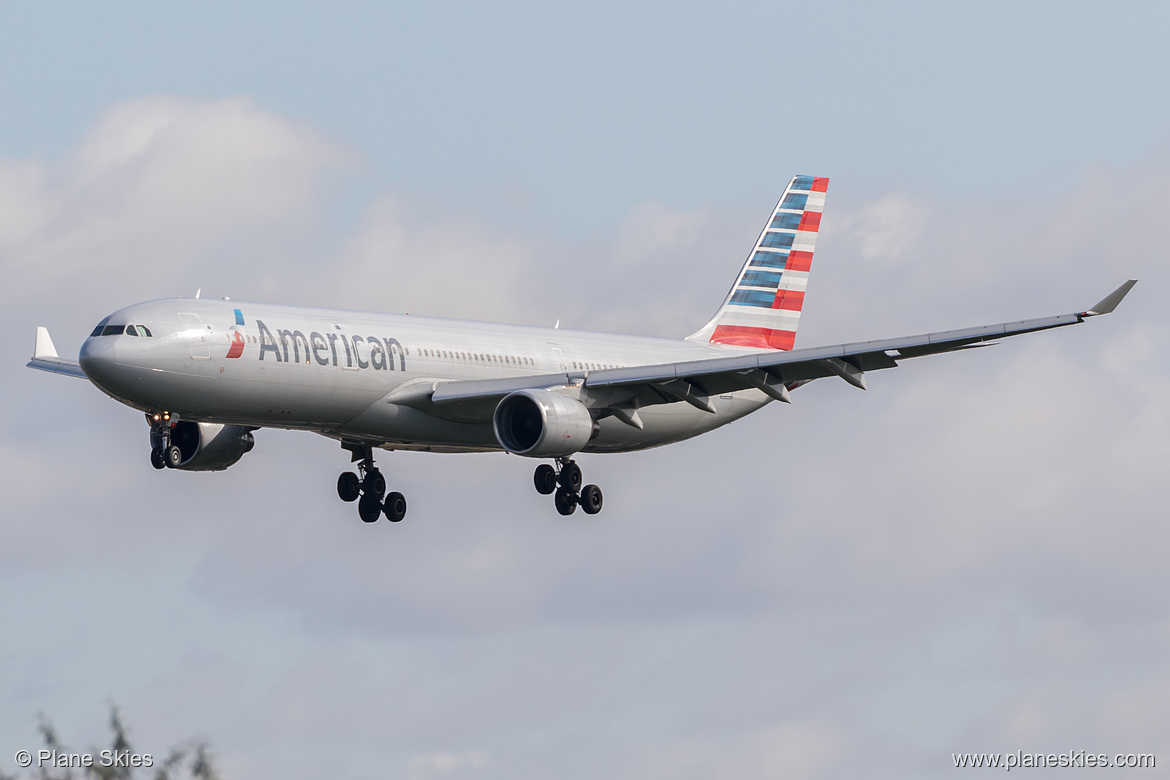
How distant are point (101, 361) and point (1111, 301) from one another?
22669 mm

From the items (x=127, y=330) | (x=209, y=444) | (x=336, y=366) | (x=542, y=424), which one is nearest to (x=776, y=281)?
(x=542, y=424)

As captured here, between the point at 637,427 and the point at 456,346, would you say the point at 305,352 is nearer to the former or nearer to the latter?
the point at 456,346

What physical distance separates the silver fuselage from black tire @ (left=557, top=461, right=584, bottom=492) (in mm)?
1343

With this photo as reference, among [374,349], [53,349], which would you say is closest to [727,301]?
[374,349]

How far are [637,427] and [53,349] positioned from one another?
1707 centimetres

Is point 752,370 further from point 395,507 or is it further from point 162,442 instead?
point 162,442

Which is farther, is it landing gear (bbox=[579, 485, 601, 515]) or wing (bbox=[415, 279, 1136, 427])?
landing gear (bbox=[579, 485, 601, 515])

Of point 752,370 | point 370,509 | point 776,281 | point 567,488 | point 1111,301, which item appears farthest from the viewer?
point 776,281

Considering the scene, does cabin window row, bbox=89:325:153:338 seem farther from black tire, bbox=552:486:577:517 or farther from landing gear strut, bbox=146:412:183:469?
black tire, bbox=552:486:577:517

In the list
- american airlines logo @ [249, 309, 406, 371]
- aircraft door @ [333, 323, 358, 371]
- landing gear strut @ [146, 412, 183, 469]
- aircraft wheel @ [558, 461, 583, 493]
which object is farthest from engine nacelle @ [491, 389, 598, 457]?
landing gear strut @ [146, 412, 183, 469]

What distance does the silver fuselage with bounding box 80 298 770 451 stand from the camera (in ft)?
134

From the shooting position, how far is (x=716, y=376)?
4625cm

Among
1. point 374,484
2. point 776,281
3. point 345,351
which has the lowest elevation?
point 374,484

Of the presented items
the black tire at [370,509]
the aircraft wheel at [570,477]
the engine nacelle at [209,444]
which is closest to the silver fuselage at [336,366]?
the aircraft wheel at [570,477]
